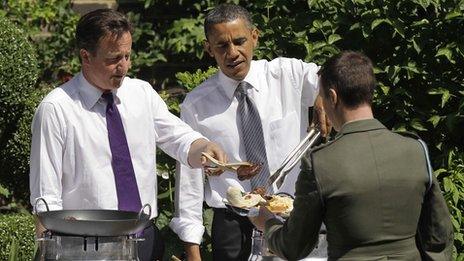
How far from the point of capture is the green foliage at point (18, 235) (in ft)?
21.3

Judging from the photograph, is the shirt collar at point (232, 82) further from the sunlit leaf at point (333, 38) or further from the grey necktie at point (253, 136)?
the sunlit leaf at point (333, 38)

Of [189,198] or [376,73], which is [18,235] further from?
[376,73]

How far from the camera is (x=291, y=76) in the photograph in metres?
5.09

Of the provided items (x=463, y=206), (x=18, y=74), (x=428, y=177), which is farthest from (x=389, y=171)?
(x=18, y=74)

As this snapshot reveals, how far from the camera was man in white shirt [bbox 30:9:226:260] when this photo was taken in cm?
451

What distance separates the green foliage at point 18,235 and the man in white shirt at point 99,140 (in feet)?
6.35

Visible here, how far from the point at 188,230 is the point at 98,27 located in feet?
3.08

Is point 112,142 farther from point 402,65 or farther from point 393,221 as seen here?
point 402,65

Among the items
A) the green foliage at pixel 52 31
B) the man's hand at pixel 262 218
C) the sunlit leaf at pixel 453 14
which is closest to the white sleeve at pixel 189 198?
the man's hand at pixel 262 218

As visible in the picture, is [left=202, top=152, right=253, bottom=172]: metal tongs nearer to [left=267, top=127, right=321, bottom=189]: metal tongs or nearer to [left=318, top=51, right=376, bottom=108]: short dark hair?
[left=267, top=127, right=321, bottom=189]: metal tongs

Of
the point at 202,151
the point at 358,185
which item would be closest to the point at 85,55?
the point at 202,151

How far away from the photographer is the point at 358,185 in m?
3.73

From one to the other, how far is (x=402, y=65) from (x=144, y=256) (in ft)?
7.43

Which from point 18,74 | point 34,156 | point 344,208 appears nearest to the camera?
point 344,208
